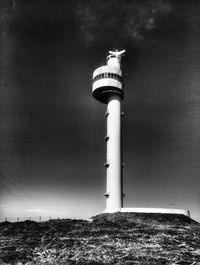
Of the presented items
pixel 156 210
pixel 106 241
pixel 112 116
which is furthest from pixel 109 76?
pixel 106 241

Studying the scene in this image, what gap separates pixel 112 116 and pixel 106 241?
37622mm

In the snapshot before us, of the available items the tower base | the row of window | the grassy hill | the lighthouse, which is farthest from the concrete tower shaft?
the grassy hill

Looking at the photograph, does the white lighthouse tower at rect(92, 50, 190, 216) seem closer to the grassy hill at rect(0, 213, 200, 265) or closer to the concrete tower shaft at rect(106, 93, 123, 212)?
the concrete tower shaft at rect(106, 93, 123, 212)

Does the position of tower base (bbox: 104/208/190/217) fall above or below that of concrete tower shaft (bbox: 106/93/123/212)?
below

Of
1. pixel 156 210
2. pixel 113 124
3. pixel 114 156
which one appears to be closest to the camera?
pixel 156 210

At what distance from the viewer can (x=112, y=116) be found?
70.9 meters

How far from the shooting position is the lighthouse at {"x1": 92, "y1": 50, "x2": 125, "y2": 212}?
64875 mm

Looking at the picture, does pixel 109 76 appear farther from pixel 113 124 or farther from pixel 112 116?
pixel 113 124

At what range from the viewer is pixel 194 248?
3456 centimetres

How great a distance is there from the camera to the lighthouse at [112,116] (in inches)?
2554

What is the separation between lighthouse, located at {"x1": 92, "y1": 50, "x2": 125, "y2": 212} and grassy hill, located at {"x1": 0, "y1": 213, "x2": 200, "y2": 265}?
9476mm

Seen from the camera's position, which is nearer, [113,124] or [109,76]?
[113,124]

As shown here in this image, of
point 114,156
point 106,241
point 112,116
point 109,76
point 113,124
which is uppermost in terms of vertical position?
point 109,76

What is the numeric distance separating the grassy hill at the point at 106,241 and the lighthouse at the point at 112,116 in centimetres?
948
